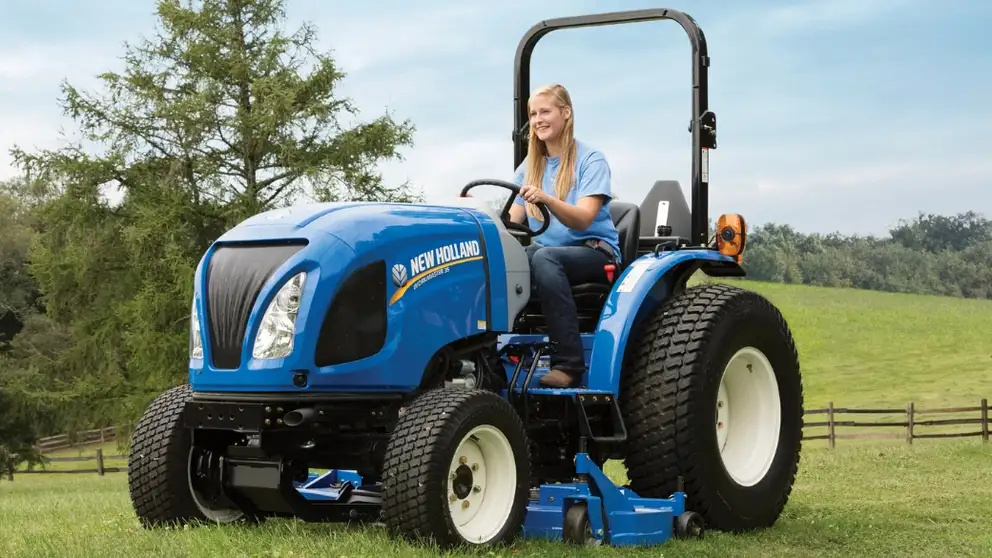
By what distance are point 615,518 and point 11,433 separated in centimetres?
2546

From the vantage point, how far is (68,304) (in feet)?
89.8

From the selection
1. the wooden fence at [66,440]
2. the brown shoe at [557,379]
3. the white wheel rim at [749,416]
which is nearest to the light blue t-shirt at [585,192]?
the brown shoe at [557,379]

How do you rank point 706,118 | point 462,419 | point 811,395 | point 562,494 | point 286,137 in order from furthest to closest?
point 811,395, point 286,137, point 706,118, point 562,494, point 462,419

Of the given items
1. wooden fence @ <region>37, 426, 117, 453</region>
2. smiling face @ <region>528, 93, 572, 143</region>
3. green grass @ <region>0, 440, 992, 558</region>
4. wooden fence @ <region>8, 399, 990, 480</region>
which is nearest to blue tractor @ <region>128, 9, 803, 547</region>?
green grass @ <region>0, 440, 992, 558</region>

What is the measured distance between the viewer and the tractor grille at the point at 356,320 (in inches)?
203

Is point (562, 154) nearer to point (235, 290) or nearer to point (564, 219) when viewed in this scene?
point (564, 219)

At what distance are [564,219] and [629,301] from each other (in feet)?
1.78

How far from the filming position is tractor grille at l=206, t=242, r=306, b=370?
529 cm

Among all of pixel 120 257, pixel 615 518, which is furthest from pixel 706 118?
pixel 120 257

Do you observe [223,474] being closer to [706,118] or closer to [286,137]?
[706,118]

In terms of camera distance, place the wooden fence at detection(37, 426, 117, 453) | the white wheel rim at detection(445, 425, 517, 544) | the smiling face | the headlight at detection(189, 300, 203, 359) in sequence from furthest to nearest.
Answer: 1. the wooden fence at detection(37, 426, 117, 453)
2. the smiling face
3. the headlight at detection(189, 300, 203, 359)
4. the white wheel rim at detection(445, 425, 517, 544)

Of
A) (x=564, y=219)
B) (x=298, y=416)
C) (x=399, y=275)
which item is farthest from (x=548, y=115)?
(x=298, y=416)

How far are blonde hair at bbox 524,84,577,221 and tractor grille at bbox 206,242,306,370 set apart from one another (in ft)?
5.32

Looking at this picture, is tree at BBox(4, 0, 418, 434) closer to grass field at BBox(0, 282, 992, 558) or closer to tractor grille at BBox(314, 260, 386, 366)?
grass field at BBox(0, 282, 992, 558)
